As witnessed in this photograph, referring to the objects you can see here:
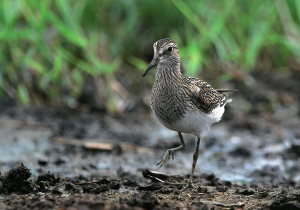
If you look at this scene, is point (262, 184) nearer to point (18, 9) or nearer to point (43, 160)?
point (43, 160)

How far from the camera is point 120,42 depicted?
930cm

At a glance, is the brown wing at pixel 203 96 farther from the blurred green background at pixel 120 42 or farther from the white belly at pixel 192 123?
the blurred green background at pixel 120 42

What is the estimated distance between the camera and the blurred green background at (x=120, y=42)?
749 centimetres

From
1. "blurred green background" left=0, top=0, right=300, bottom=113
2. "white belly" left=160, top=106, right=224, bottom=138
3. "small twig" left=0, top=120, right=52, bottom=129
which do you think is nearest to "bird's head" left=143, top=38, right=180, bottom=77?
"white belly" left=160, top=106, right=224, bottom=138

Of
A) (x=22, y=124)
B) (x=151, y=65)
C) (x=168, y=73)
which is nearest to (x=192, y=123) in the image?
(x=168, y=73)

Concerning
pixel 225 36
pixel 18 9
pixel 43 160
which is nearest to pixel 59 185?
pixel 43 160

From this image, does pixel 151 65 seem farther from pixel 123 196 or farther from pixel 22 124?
pixel 22 124

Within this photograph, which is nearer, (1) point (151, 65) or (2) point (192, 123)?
(1) point (151, 65)

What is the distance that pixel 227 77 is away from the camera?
8.55 metres

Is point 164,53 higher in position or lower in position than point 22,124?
higher

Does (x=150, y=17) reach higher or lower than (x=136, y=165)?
higher

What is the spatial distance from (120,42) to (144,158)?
3507mm

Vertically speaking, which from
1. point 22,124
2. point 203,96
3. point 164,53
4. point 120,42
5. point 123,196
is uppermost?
point 120,42

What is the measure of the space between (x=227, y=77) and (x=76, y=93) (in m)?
2.80
